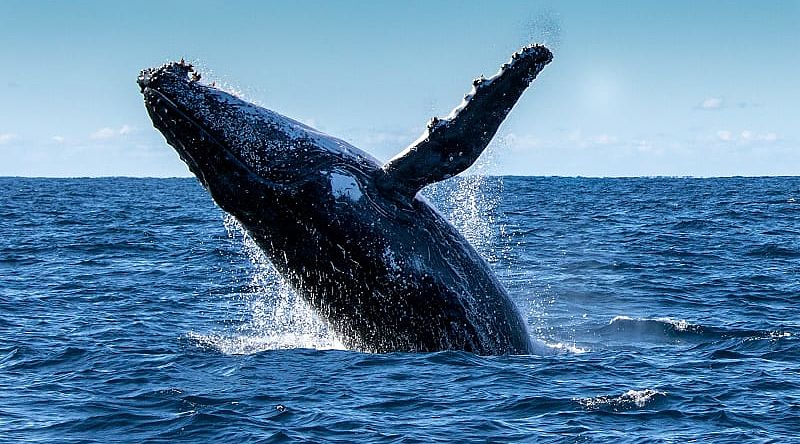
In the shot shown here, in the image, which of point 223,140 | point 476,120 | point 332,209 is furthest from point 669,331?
point 223,140

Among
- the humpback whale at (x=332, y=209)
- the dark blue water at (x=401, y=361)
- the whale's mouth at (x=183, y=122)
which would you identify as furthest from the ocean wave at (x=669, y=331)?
the whale's mouth at (x=183, y=122)

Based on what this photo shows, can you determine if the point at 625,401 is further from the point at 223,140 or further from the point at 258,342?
the point at 258,342

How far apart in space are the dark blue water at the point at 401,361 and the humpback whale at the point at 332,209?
2.32 ft

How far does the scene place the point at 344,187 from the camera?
11.0 m

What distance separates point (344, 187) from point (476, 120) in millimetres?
1807

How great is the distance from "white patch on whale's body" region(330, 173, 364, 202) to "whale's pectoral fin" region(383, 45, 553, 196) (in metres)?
0.91

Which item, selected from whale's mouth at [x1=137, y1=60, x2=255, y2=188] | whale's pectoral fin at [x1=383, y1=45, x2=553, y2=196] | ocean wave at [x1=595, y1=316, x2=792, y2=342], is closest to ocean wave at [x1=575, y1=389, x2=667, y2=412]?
whale's pectoral fin at [x1=383, y1=45, x2=553, y2=196]

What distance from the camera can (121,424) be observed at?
32.6 ft

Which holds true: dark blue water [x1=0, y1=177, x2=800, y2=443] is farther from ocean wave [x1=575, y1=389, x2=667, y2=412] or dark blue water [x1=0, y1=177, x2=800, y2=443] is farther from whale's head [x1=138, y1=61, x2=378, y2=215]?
whale's head [x1=138, y1=61, x2=378, y2=215]

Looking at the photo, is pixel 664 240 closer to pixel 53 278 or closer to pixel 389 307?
pixel 53 278

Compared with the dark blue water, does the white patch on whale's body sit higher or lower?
higher

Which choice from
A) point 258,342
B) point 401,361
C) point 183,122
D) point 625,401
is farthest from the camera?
point 258,342

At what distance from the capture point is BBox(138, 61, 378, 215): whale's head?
35.6 feet

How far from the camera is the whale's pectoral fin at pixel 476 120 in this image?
33.1ft
